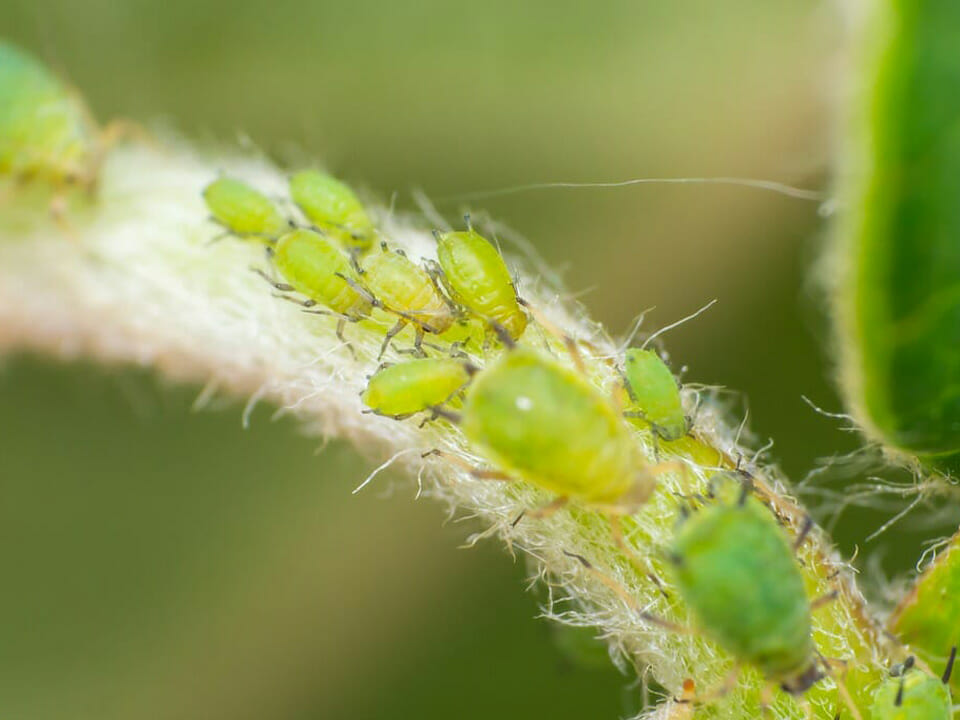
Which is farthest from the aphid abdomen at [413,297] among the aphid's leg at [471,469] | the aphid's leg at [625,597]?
the aphid's leg at [625,597]

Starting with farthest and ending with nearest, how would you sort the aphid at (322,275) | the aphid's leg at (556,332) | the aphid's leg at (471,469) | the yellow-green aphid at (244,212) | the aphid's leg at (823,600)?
the yellow-green aphid at (244,212) → the aphid at (322,275) → the aphid's leg at (556,332) → the aphid's leg at (471,469) → the aphid's leg at (823,600)

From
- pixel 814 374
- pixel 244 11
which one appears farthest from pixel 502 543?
pixel 244 11

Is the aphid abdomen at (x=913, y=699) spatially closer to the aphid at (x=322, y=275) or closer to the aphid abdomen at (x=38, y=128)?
the aphid at (x=322, y=275)

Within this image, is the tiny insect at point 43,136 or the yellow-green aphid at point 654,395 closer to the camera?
the yellow-green aphid at point 654,395

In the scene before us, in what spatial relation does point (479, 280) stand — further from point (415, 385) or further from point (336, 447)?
point (336, 447)

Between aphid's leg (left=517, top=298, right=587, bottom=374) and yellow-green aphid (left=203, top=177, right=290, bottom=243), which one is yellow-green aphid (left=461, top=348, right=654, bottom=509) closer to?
aphid's leg (left=517, top=298, right=587, bottom=374)

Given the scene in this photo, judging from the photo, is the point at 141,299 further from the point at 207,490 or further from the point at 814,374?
the point at 814,374
